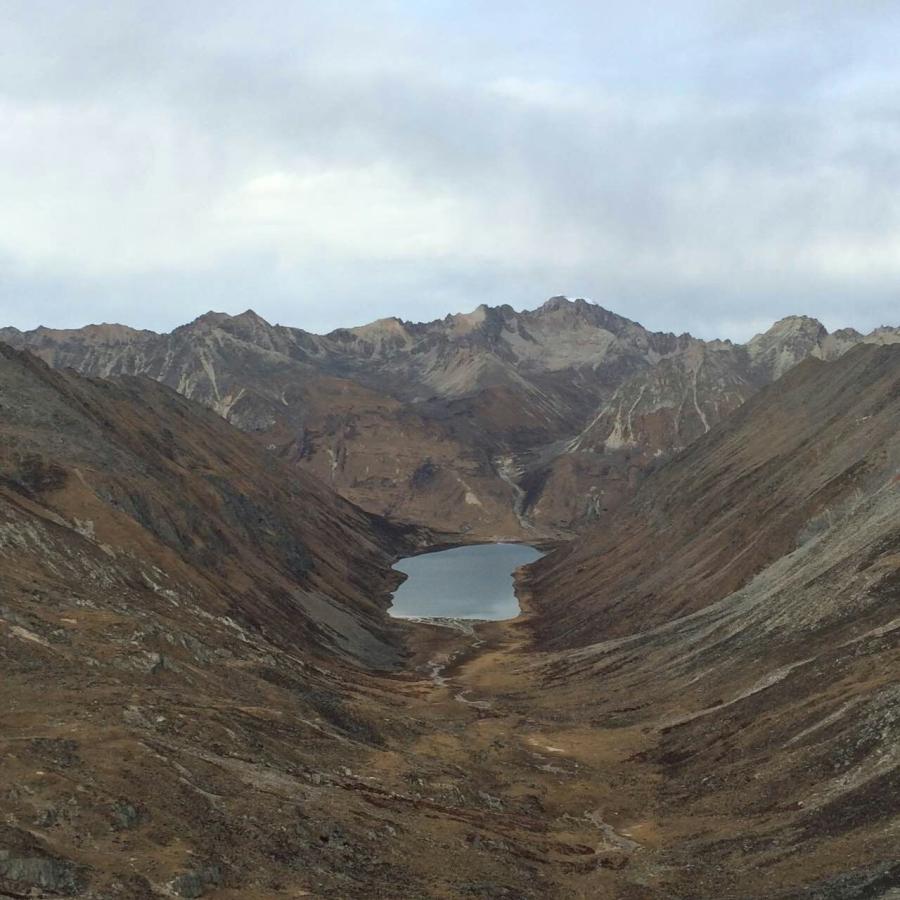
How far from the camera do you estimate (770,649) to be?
84125 mm

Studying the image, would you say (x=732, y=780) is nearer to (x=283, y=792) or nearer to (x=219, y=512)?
(x=283, y=792)

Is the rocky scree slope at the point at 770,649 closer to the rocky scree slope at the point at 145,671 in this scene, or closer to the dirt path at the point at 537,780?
the dirt path at the point at 537,780

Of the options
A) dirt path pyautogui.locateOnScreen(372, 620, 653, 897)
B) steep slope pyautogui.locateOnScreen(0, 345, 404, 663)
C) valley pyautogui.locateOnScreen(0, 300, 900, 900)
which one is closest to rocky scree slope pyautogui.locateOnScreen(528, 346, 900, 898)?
valley pyautogui.locateOnScreen(0, 300, 900, 900)

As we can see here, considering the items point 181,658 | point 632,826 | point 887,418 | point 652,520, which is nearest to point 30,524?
point 181,658

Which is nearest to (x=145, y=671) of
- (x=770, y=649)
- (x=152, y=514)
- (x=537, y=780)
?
(x=537, y=780)

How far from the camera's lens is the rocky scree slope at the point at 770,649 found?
48.8m

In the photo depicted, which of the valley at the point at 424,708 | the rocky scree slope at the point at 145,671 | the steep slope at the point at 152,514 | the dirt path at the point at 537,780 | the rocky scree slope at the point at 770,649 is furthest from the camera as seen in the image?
the steep slope at the point at 152,514

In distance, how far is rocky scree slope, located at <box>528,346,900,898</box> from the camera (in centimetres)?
4875

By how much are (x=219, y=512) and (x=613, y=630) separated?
65161mm

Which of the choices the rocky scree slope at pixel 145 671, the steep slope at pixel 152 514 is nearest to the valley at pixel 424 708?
the rocky scree slope at pixel 145 671

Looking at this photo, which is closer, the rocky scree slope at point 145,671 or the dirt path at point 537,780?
the rocky scree slope at point 145,671

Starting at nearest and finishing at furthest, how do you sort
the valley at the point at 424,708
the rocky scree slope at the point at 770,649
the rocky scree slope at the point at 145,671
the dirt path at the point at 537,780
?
the rocky scree slope at the point at 145,671
the valley at the point at 424,708
the rocky scree slope at the point at 770,649
the dirt path at the point at 537,780

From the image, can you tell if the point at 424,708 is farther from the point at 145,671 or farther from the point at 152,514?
the point at 152,514

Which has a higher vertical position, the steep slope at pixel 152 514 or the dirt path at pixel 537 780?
the steep slope at pixel 152 514
